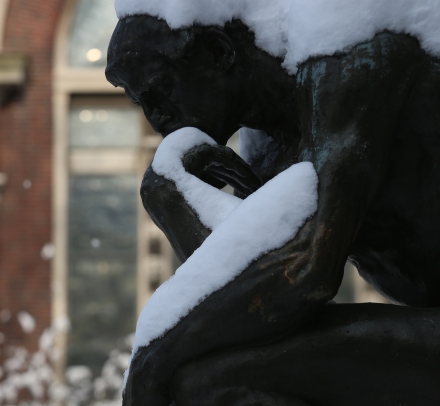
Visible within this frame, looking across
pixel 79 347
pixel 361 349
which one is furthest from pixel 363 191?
pixel 79 347

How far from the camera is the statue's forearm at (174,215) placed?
1263 millimetres

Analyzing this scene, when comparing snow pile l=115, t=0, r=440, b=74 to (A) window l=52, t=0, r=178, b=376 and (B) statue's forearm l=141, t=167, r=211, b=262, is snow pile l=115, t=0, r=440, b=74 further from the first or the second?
(A) window l=52, t=0, r=178, b=376

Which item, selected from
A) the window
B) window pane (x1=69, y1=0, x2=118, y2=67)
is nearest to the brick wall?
the window

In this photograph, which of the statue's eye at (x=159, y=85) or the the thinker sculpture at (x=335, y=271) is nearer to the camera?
the the thinker sculpture at (x=335, y=271)

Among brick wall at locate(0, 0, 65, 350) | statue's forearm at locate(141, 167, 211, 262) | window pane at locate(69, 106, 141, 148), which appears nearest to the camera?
statue's forearm at locate(141, 167, 211, 262)

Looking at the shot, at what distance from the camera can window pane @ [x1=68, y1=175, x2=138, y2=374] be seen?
6.98 metres

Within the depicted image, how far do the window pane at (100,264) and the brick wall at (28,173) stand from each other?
0.85 ft

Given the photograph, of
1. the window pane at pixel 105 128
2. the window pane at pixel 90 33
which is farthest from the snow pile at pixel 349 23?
the window pane at pixel 90 33

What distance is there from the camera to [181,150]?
1324 millimetres

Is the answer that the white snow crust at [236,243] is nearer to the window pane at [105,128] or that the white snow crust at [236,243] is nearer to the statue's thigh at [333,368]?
the statue's thigh at [333,368]

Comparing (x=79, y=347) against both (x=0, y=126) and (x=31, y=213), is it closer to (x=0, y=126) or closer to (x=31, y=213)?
(x=31, y=213)

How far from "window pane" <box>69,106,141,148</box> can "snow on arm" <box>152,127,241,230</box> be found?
6.00 metres

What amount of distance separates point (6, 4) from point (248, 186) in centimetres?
626

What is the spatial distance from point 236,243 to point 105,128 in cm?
630
